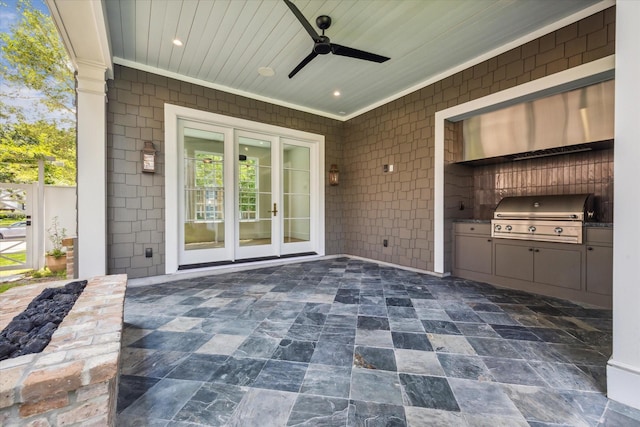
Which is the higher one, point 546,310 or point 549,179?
point 549,179

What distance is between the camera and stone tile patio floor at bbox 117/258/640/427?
1273 mm

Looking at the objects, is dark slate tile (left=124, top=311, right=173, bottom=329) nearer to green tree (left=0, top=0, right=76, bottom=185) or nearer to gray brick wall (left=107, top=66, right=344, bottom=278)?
gray brick wall (left=107, top=66, right=344, bottom=278)

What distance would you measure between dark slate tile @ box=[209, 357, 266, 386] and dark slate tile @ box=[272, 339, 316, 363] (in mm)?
139

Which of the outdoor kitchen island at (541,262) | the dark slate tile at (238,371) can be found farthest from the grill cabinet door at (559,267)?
the dark slate tile at (238,371)

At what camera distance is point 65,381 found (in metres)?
0.88

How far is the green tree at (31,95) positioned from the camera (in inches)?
176

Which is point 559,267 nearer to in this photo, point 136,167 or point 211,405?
point 211,405

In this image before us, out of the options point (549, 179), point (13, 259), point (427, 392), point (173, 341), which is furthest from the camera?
point (13, 259)

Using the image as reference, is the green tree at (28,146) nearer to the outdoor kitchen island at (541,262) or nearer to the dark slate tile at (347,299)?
the dark slate tile at (347,299)

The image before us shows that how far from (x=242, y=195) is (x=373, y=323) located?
3.13m

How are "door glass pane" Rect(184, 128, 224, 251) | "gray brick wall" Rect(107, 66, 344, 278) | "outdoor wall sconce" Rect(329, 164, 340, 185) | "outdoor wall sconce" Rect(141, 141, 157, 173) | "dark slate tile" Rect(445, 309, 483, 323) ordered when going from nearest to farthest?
"dark slate tile" Rect(445, 309, 483, 323), "gray brick wall" Rect(107, 66, 344, 278), "outdoor wall sconce" Rect(141, 141, 157, 173), "door glass pane" Rect(184, 128, 224, 251), "outdoor wall sconce" Rect(329, 164, 340, 185)

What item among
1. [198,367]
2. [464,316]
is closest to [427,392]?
[464,316]

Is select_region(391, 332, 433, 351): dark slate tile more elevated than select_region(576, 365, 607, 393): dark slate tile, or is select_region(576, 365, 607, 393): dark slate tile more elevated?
select_region(576, 365, 607, 393): dark slate tile

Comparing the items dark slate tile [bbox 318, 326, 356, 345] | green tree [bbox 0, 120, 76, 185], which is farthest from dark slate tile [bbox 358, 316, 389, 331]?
green tree [bbox 0, 120, 76, 185]
